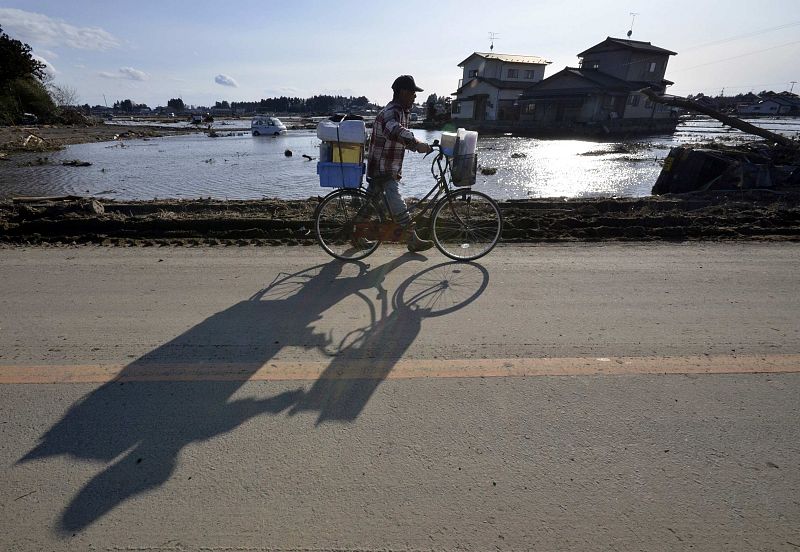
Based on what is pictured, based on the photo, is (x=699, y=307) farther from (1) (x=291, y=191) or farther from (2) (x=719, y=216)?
(1) (x=291, y=191)

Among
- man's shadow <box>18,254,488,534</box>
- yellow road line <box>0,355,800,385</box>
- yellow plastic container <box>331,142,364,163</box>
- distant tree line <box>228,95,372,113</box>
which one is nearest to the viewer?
man's shadow <box>18,254,488,534</box>

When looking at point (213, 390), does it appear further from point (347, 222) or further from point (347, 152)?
point (347, 152)

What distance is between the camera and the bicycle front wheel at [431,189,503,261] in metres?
5.23

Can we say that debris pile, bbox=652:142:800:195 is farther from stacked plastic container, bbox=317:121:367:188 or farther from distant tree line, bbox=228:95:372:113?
distant tree line, bbox=228:95:372:113

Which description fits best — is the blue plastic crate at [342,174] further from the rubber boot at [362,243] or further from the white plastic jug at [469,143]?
the white plastic jug at [469,143]

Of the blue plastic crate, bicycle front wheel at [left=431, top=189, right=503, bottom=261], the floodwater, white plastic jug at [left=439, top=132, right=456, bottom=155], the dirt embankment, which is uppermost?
white plastic jug at [left=439, top=132, right=456, bottom=155]

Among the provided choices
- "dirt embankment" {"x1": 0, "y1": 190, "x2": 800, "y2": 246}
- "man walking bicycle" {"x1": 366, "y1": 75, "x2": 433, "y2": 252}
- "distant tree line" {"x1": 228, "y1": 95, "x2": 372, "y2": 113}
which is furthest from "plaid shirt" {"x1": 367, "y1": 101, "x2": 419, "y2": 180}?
"distant tree line" {"x1": 228, "y1": 95, "x2": 372, "y2": 113}

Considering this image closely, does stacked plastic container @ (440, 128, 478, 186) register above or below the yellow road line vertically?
above

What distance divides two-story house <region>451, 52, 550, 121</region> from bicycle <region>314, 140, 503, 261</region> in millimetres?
56701

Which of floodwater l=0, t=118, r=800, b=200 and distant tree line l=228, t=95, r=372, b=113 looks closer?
floodwater l=0, t=118, r=800, b=200

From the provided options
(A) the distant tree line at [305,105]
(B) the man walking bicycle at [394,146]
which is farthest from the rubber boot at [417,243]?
(A) the distant tree line at [305,105]

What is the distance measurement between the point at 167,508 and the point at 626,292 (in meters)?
4.22

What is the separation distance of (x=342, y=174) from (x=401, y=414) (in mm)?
3258

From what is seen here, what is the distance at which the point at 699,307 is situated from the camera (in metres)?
4.00
